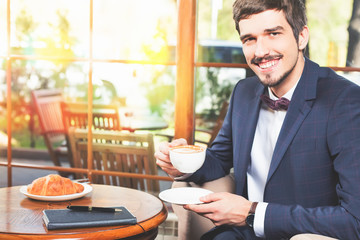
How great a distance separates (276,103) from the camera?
1690 mm

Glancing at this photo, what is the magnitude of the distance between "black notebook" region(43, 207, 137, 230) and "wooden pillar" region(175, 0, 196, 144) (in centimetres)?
101

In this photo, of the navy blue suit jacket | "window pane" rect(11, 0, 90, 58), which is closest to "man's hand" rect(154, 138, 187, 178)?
the navy blue suit jacket

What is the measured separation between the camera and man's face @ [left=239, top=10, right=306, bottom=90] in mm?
1590

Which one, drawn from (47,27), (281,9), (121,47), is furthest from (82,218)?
(47,27)

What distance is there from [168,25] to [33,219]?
6103 millimetres

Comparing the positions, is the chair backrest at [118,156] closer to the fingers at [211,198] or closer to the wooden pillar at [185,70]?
the wooden pillar at [185,70]

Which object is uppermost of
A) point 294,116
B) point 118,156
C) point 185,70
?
point 185,70

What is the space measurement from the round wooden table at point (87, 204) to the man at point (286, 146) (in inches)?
7.0

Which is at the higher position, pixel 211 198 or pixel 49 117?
pixel 211 198

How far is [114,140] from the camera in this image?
9.32 ft

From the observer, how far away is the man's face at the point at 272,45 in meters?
1.59

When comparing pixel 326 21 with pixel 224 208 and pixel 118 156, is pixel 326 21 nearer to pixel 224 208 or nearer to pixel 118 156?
pixel 118 156

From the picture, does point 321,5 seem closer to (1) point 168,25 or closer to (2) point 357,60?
(1) point 168,25

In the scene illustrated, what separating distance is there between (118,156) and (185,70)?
2.53ft
